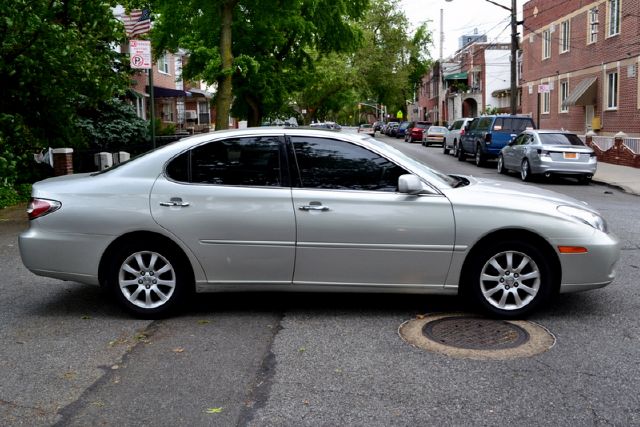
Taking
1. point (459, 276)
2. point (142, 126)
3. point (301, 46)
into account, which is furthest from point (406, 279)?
point (301, 46)

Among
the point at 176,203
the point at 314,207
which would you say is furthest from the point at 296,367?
the point at 176,203

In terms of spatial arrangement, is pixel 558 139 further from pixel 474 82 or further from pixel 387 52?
pixel 387 52

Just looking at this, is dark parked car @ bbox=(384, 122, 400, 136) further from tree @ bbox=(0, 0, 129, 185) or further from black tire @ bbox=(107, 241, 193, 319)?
black tire @ bbox=(107, 241, 193, 319)

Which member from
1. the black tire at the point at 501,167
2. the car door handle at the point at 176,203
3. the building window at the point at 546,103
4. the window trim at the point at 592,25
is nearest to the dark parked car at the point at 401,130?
the building window at the point at 546,103

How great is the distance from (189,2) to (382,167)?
16.3 m

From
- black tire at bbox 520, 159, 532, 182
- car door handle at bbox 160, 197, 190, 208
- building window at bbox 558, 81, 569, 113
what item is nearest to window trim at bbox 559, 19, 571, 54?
building window at bbox 558, 81, 569, 113

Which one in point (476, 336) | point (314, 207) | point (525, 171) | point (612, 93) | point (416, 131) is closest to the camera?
point (476, 336)

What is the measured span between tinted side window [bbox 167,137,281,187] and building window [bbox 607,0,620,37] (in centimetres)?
2463

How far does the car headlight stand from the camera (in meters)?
5.67

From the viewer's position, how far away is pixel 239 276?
5719 mm

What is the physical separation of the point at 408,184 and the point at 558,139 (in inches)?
565

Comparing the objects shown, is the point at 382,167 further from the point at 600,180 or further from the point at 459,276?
the point at 600,180

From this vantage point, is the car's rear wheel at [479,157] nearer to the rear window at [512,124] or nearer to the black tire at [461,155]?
the rear window at [512,124]

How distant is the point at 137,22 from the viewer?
1605 cm
